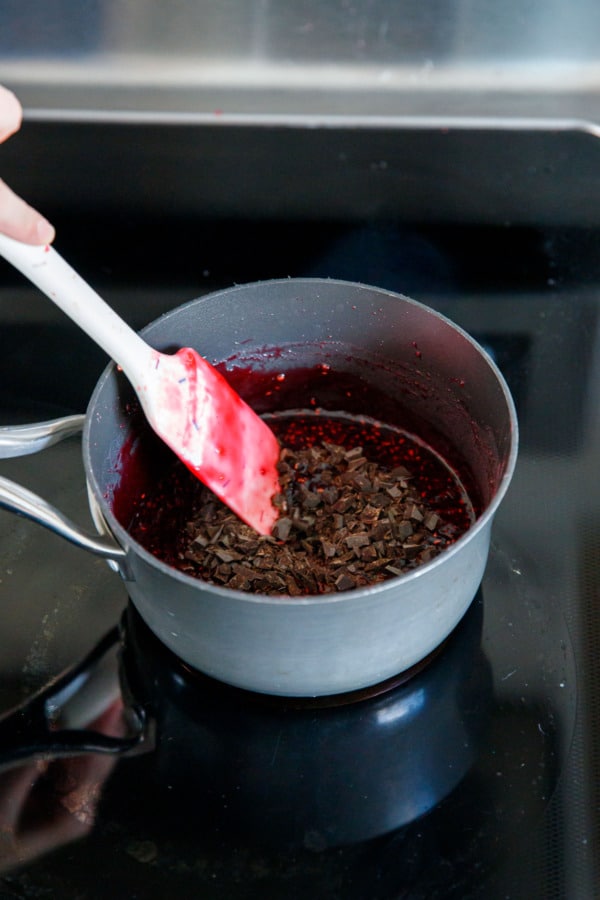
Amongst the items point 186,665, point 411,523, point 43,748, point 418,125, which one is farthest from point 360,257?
point 43,748

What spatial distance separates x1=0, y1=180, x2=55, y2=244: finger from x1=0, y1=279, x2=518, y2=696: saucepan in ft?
0.53

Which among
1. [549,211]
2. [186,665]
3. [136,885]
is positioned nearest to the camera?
[136,885]

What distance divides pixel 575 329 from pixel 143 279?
1.66ft

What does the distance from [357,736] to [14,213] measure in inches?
19.7

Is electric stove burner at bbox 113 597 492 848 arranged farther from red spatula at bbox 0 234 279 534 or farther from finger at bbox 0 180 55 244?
finger at bbox 0 180 55 244

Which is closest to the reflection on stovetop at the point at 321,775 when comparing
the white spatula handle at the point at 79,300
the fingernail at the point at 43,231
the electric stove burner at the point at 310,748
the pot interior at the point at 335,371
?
the electric stove burner at the point at 310,748

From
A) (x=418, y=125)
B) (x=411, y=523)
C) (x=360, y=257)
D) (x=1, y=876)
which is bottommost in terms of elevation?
(x=1, y=876)

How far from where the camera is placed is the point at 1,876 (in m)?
0.74

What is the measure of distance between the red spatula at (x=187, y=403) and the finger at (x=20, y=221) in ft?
0.09

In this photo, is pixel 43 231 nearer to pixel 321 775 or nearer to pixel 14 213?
pixel 14 213

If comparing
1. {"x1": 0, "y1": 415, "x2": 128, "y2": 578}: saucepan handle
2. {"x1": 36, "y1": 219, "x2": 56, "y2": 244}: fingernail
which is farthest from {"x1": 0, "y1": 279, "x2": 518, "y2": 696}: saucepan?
{"x1": 36, "y1": 219, "x2": 56, "y2": 244}: fingernail

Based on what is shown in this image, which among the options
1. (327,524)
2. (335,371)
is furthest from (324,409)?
(327,524)

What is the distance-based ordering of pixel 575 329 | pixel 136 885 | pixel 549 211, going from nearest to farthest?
pixel 136 885
pixel 575 329
pixel 549 211

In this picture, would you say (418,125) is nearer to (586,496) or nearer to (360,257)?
(360,257)
